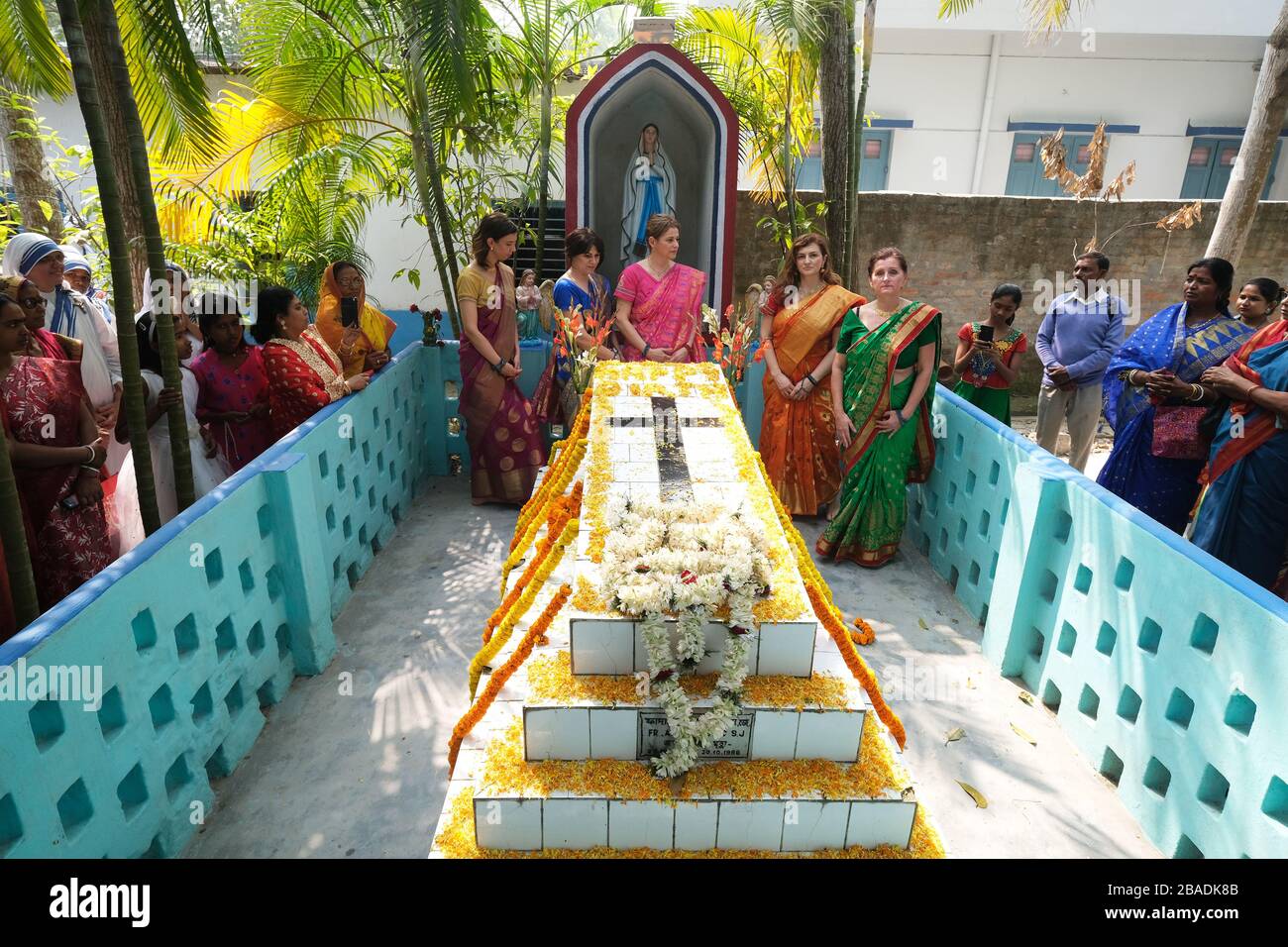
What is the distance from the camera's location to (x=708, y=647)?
2.15 m

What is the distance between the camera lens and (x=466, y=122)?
6.68 m

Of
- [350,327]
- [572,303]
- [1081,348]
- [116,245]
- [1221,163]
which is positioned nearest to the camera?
[116,245]

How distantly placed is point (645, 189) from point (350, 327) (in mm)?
3251

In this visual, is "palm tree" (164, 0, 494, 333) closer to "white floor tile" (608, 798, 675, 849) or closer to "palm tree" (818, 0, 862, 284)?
"palm tree" (818, 0, 862, 284)

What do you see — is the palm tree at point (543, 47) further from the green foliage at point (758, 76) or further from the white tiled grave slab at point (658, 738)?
the white tiled grave slab at point (658, 738)

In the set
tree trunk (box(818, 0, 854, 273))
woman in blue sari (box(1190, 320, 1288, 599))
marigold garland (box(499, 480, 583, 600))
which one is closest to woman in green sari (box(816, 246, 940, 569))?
woman in blue sari (box(1190, 320, 1288, 599))

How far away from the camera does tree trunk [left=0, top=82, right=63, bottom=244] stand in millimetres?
6527

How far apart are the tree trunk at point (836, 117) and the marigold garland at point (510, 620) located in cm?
501

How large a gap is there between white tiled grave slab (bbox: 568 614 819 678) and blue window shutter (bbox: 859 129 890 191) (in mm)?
14400

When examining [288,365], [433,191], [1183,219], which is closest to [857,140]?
[433,191]

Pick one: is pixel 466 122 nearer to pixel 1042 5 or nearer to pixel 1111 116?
pixel 1042 5

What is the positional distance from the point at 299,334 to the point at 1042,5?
6.62 metres

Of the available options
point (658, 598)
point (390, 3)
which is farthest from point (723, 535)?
point (390, 3)

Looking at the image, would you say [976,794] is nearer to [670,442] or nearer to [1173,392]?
[670,442]
